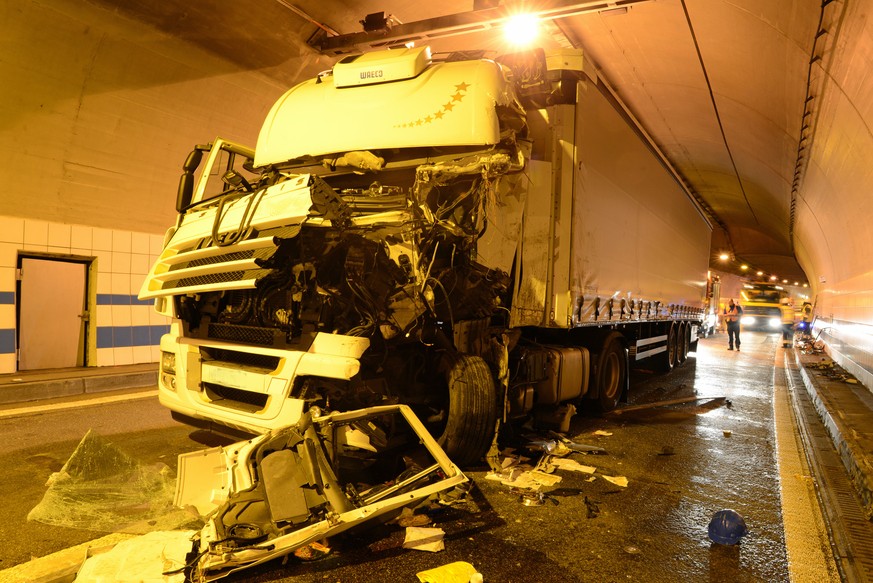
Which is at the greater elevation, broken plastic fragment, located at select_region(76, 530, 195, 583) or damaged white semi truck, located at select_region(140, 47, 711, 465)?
damaged white semi truck, located at select_region(140, 47, 711, 465)

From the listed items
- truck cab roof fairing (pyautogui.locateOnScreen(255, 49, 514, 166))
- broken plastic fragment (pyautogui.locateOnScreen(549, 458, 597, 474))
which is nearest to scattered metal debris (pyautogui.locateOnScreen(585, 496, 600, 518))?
broken plastic fragment (pyautogui.locateOnScreen(549, 458, 597, 474))

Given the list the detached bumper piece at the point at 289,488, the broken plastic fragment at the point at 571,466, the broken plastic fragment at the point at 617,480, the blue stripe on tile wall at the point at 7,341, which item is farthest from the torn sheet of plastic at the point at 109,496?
the blue stripe on tile wall at the point at 7,341

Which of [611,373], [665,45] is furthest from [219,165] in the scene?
[665,45]

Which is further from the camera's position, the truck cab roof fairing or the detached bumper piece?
the truck cab roof fairing

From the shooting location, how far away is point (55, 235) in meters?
7.54

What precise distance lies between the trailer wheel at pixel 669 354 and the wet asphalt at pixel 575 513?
467 cm

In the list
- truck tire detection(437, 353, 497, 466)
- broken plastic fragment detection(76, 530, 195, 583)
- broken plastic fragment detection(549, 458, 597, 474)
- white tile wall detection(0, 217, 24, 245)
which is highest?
white tile wall detection(0, 217, 24, 245)

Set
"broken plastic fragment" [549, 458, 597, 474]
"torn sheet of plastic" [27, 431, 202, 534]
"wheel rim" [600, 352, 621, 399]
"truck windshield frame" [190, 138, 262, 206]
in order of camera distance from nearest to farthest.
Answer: "torn sheet of plastic" [27, 431, 202, 534], "broken plastic fragment" [549, 458, 597, 474], "truck windshield frame" [190, 138, 262, 206], "wheel rim" [600, 352, 621, 399]

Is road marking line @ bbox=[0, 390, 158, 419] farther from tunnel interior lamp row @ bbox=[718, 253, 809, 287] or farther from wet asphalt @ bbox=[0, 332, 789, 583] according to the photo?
tunnel interior lamp row @ bbox=[718, 253, 809, 287]

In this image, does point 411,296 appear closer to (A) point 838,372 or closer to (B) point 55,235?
(B) point 55,235

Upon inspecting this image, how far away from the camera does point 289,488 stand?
272cm

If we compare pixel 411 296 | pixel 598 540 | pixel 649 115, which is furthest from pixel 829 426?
pixel 649 115

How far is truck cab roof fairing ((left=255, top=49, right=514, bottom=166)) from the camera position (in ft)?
13.0

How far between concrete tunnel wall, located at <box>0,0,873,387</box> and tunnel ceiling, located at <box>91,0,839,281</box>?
335mm
